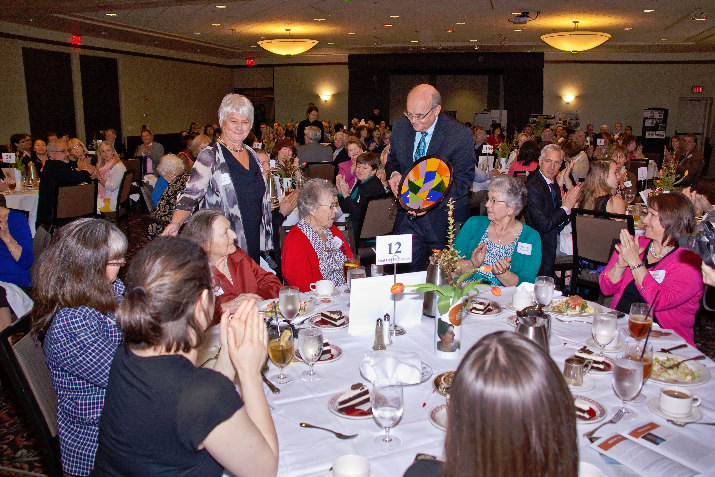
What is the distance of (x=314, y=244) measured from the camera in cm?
326

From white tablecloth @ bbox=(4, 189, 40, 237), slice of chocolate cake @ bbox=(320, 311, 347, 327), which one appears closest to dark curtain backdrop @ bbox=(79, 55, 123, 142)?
white tablecloth @ bbox=(4, 189, 40, 237)

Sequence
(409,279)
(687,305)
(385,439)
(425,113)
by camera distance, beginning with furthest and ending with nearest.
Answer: (425,113), (687,305), (409,279), (385,439)

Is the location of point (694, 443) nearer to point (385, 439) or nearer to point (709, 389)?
point (709, 389)

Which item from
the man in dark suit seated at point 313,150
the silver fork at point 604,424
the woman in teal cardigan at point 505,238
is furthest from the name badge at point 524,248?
the man in dark suit seated at point 313,150

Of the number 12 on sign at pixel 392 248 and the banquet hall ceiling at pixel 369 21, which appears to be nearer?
the number 12 on sign at pixel 392 248

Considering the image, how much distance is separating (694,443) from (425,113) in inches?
98.3

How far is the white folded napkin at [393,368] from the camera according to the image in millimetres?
1789

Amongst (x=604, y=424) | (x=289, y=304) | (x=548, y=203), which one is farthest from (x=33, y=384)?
(x=548, y=203)

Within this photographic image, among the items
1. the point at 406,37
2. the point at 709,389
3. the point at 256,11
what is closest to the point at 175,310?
the point at 709,389

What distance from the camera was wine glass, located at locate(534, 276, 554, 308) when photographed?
237 centimetres

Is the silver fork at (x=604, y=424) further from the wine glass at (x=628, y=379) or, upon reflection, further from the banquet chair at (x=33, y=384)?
the banquet chair at (x=33, y=384)

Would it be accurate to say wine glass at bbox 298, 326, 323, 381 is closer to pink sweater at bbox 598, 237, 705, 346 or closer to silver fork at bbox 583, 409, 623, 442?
silver fork at bbox 583, 409, 623, 442

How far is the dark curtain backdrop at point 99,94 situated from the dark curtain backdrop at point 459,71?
7.19 metres

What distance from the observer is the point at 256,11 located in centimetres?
966
